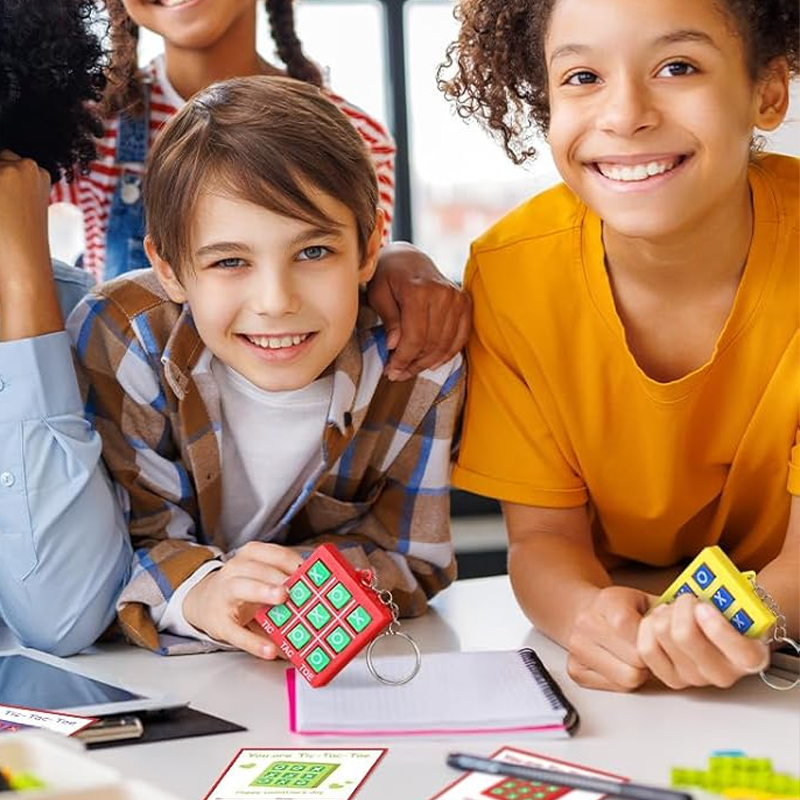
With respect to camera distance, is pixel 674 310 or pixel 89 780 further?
Answer: pixel 674 310

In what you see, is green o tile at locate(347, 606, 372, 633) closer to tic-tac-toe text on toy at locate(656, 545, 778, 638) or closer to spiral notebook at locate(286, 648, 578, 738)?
spiral notebook at locate(286, 648, 578, 738)

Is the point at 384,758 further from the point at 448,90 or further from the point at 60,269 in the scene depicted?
the point at 448,90

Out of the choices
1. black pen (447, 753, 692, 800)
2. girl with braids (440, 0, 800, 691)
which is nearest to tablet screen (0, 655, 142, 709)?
black pen (447, 753, 692, 800)

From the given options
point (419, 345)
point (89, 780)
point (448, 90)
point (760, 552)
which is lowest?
point (760, 552)

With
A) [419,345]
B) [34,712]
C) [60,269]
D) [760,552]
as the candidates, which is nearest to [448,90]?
[419,345]

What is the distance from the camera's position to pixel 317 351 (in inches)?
46.6

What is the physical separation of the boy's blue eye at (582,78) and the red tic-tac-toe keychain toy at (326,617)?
43 cm

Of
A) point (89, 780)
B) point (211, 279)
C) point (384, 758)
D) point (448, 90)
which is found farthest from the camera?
point (448, 90)

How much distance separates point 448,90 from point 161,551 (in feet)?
1.78

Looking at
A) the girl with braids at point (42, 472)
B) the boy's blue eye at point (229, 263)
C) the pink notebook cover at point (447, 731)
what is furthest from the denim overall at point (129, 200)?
the pink notebook cover at point (447, 731)

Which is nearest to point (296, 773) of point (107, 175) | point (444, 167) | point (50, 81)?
point (50, 81)

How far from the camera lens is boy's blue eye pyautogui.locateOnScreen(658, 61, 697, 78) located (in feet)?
3.64

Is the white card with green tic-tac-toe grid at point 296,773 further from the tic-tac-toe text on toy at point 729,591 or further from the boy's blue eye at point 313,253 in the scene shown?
the boy's blue eye at point 313,253

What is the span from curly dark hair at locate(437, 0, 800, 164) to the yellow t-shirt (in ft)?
0.42
